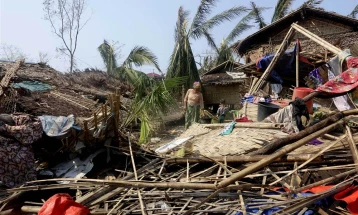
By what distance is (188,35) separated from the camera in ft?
48.1

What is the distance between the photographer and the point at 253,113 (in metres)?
7.34

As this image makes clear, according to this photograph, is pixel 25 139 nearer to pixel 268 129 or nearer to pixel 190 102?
pixel 268 129

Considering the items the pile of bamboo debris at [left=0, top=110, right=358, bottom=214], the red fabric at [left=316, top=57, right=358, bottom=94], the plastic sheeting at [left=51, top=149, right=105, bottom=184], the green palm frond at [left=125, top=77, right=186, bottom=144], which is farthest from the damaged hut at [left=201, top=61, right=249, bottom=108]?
the pile of bamboo debris at [left=0, top=110, right=358, bottom=214]

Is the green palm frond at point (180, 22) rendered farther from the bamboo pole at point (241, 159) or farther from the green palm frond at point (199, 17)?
the bamboo pole at point (241, 159)

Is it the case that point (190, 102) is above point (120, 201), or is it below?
above

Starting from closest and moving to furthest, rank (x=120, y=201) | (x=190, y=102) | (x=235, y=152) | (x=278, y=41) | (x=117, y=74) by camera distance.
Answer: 1. (x=120, y=201)
2. (x=235, y=152)
3. (x=190, y=102)
4. (x=278, y=41)
5. (x=117, y=74)

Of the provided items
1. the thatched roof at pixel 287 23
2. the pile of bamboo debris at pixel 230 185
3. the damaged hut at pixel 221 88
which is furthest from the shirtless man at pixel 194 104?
the damaged hut at pixel 221 88

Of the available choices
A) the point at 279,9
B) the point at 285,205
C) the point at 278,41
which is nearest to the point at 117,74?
the point at 278,41

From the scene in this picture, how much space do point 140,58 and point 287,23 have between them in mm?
6449

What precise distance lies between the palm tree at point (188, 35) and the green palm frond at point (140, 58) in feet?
3.29

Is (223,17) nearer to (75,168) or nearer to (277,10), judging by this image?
(277,10)

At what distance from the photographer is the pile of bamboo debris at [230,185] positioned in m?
2.86

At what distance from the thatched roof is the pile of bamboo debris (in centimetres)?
884

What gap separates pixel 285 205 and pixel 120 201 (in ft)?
5.62
